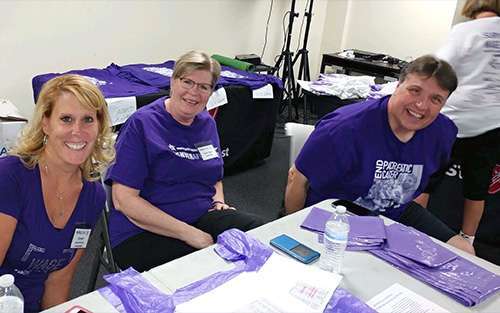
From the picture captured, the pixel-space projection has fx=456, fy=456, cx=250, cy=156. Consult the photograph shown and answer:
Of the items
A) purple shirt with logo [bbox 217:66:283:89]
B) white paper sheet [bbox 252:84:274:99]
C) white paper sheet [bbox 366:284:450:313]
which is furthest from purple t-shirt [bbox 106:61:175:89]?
white paper sheet [bbox 366:284:450:313]

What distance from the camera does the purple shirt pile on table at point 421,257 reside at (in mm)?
1256

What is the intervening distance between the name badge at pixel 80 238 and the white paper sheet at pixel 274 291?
1.41 feet

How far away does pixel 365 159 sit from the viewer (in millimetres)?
1688

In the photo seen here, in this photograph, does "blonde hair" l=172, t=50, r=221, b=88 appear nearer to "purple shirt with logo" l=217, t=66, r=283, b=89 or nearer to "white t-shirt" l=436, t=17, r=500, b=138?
"white t-shirt" l=436, t=17, r=500, b=138

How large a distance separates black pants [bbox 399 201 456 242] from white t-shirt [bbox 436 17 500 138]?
613 mm

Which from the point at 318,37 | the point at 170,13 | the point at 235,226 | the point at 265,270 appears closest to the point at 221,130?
the point at 170,13

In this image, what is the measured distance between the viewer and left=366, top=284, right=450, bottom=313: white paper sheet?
1140mm

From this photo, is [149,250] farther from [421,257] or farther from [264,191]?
[264,191]

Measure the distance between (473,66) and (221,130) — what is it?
5.59ft

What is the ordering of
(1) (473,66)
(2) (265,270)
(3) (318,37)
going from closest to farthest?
(2) (265,270)
(1) (473,66)
(3) (318,37)

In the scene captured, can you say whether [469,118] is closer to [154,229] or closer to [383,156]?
[383,156]

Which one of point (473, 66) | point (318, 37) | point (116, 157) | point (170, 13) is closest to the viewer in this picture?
point (116, 157)

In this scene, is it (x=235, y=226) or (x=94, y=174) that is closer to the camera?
(x=94, y=174)

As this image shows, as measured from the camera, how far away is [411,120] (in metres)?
1.69
